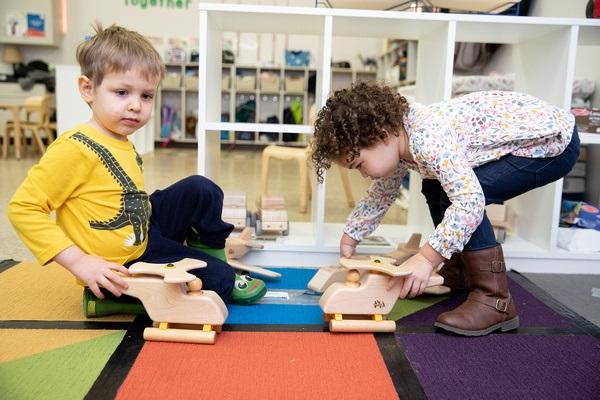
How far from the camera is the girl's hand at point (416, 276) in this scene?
968mm

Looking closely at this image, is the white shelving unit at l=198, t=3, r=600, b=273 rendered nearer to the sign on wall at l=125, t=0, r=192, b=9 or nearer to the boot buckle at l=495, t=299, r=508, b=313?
the boot buckle at l=495, t=299, r=508, b=313

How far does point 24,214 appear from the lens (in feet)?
2.95

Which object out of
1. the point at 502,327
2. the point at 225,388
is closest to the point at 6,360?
the point at 225,388

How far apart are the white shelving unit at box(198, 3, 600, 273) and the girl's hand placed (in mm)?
494

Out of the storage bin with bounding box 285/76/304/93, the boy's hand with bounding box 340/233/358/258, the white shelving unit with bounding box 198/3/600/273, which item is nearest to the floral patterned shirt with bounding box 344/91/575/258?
the boy's hand with bounding box 340/233/358/258

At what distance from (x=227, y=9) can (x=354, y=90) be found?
523 millimetres

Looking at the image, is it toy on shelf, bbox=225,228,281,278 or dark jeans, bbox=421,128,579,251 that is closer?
dark jeans, bbox=421,128,579,251

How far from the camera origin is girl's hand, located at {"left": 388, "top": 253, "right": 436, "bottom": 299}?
968 millimetres

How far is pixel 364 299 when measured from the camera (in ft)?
3.26

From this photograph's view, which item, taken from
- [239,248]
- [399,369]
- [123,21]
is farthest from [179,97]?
[399,369]

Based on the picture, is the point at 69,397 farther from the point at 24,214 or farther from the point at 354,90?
the point at 354,90

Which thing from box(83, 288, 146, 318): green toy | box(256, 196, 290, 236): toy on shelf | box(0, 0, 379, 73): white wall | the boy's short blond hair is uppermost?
box(0, 0, 379, 73): white wall

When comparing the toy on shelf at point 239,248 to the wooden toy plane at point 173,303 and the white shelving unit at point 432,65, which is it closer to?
the white shelving unit at point 432,65

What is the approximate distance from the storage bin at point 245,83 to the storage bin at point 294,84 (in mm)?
375
